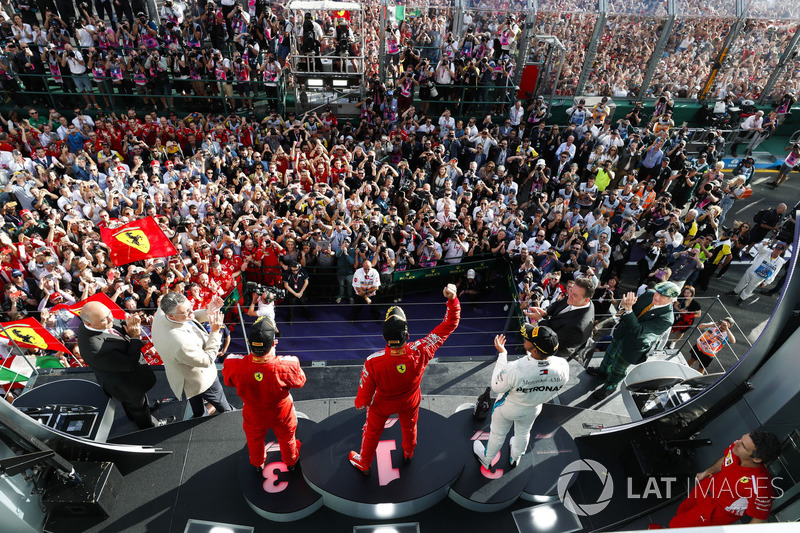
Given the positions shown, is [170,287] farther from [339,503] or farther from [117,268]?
[339,503]

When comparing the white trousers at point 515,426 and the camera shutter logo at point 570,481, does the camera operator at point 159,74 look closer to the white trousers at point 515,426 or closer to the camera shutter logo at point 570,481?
the white trousers at point 515,426

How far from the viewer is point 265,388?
4258 mm

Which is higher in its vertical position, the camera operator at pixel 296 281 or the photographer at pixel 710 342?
the photographer at pixel 710 342

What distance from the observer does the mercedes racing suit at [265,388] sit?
4.20 metres

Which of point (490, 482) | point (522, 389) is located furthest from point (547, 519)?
point (522, 389)

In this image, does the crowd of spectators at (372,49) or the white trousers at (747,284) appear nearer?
the white trousers at (747,284)

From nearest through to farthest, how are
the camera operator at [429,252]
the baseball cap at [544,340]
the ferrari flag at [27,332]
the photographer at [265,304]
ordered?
the baseball cap at [544,340], the ferrari flag at [27,332], the photographer at [265,304], the camera operator at [429,252]

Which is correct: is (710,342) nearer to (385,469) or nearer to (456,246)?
(456,246)

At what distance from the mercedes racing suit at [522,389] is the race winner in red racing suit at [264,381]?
177cm

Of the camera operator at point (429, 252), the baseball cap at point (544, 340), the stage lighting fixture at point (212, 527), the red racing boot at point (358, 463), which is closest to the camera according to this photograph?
the baseball cap at point (544, 340)

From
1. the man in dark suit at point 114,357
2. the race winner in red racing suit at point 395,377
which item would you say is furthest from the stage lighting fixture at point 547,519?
the man in dark suit at point 114,357

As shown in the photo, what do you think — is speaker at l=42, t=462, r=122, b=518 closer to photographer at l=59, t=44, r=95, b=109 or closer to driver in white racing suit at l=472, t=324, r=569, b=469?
driver in white racing suit at l=472, t=324, r=569, b=469

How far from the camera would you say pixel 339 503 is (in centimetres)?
471

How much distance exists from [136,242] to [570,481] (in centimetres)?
637
